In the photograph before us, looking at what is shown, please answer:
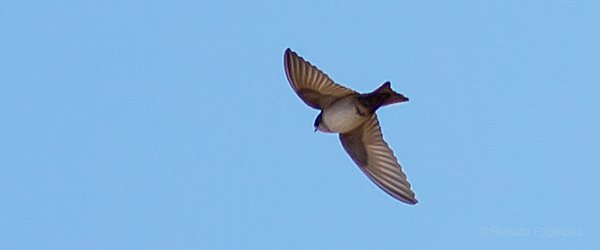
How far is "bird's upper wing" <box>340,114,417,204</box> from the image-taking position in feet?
17.5

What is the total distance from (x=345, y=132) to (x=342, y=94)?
11.5 inches

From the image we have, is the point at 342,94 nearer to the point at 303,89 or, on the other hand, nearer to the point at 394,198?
the point at 303,89

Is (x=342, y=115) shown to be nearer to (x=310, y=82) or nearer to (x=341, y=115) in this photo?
(x=341, y=115)

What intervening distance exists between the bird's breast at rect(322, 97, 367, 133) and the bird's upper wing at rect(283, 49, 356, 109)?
8cm

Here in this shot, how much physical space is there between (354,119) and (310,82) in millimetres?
312

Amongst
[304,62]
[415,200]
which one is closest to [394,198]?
[415,200]

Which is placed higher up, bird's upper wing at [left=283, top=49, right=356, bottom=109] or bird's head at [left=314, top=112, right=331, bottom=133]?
bird's upper wing at [left=283, top=49, right=356, bottom=109]

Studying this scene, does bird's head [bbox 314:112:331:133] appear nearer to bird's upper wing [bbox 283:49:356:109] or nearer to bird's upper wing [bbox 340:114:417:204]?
bird's upper wing [bbox 283:49:356:109]

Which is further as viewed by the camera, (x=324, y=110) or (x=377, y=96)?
(x=324, y=110)

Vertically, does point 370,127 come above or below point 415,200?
above

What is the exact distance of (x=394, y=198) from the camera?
5.09 meters

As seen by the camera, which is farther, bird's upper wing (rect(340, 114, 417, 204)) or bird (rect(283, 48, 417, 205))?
bird's upper wing (rect(340, 114, 417, 204))

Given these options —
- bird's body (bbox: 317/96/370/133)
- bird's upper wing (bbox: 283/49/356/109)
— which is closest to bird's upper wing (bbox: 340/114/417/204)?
bird's body (bbox: 317/96/370/133)

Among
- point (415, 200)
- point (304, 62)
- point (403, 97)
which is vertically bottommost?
point (415, 200)
